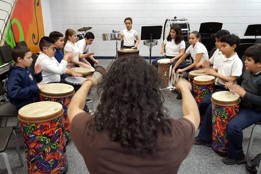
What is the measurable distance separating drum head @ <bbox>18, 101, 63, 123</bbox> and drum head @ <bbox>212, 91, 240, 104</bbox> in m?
1.58

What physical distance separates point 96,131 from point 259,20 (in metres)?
7.63

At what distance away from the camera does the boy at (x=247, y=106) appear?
7.64 ft

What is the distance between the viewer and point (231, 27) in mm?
7141

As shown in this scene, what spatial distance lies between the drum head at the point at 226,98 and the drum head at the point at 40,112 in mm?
1580

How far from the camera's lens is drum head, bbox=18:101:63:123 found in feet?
6.46

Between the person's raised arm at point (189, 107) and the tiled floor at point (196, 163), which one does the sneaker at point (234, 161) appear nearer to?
the tiled floor at point (196, 163)

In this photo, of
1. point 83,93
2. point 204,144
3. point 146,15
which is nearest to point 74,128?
point 83,93

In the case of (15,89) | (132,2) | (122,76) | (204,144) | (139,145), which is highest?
(132,2)

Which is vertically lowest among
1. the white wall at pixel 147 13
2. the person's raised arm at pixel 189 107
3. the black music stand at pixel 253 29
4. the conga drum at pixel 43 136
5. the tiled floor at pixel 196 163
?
the tiled floor at pixel 196 163

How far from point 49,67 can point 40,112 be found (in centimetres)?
97

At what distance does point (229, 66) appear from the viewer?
109 inches

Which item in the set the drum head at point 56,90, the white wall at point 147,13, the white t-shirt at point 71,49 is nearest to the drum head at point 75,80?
the drum head at point 56,90

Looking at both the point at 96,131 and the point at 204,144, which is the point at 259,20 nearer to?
the point at 204,144

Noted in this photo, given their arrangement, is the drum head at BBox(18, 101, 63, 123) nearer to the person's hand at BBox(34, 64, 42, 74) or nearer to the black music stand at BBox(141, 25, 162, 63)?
the person's hand at BBox(34, 64, 42, 74)
